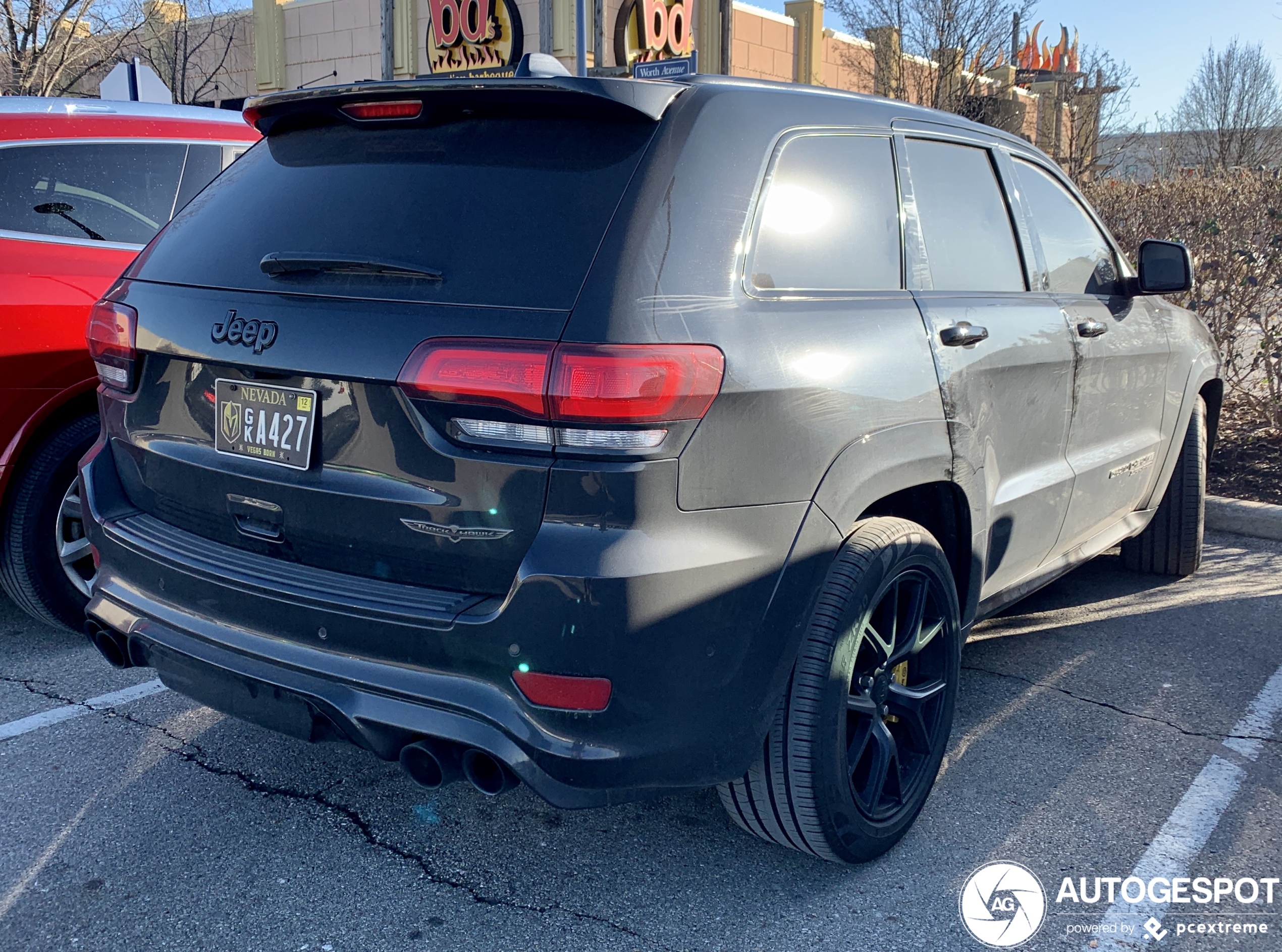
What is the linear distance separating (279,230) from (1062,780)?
2.56 m

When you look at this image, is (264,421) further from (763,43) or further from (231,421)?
(763,43)

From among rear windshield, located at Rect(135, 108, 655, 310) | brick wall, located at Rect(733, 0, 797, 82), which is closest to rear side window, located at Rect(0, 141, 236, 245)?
rear windshield, located at Rect(135, 108, 655, 310)

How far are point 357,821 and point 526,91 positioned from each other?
6.11ft

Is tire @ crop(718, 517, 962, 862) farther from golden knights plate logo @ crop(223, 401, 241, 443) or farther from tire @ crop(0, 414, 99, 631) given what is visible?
tire @ crop(0, 414, 99, 631)

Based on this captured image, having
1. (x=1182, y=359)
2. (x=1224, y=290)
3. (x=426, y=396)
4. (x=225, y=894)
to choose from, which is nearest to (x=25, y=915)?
(x=225, y=894)

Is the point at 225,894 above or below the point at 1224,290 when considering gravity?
below

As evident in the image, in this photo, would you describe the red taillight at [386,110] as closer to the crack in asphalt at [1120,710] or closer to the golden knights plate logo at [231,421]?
the golden knights plate logo at [231,421]

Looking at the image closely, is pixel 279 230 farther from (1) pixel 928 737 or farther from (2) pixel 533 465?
(1) pixel 928 737

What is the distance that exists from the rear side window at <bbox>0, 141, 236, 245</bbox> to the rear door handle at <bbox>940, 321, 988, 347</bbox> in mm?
3151

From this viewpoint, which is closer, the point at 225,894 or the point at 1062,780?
the point at 225,894

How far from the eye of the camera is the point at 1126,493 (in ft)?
14.1

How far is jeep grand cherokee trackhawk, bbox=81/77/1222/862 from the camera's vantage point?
84.4 inches

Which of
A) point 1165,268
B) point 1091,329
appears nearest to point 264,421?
point 1091,329

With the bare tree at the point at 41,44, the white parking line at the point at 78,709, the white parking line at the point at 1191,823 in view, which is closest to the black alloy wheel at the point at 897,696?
the white parking line at the point at 1191,823
